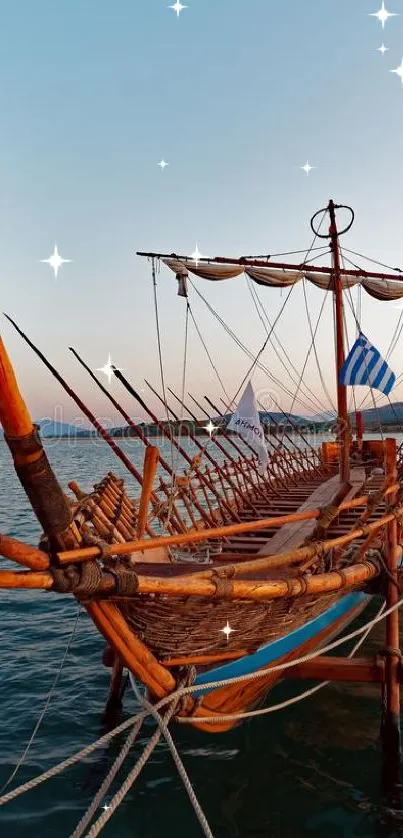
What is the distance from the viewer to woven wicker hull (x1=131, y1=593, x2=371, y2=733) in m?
5.47

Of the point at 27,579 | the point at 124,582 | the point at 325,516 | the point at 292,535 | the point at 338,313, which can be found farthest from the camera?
the point at 338,313

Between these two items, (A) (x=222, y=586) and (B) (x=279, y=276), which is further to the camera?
(B) (x=279, y=276)

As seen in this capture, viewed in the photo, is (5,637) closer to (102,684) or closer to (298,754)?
(102,684)

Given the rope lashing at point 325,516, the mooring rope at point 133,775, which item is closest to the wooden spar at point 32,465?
the mooring rope at point 133,775

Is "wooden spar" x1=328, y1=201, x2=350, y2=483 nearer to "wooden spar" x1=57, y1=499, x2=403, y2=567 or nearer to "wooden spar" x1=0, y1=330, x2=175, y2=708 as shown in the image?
"wooden spar" x1=57, y1=499, x2=403, y2=567

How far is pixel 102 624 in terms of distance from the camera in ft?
14.8

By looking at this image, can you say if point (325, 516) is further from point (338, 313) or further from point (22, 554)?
point (338, 313)

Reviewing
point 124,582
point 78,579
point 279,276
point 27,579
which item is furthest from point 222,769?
point 279,276

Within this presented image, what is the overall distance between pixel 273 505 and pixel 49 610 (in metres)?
5.94

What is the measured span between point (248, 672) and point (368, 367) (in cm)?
1106

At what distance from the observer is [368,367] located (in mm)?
15367

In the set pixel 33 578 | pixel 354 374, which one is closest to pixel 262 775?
pixel 33 578

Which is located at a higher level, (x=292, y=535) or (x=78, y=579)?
(x=78, y=579)

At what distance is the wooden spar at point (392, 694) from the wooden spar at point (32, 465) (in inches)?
183
